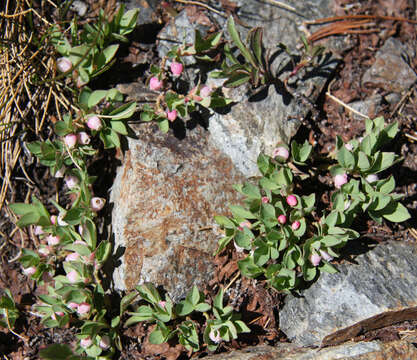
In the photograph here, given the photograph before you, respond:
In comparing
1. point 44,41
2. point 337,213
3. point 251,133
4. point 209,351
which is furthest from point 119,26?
point 209,351

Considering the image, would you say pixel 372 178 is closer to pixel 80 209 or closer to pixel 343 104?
pixel 343 104

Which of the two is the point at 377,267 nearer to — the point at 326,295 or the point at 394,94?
the point at 326,295

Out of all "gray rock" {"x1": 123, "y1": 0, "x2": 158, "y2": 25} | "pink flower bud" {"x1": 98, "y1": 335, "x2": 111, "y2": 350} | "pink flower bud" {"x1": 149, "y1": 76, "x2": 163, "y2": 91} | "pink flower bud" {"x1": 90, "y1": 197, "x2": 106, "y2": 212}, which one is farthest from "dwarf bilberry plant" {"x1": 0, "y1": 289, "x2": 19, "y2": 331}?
"gray rock" {"x1": 123, "y1": 0, "x2": 158, "y2": 25}

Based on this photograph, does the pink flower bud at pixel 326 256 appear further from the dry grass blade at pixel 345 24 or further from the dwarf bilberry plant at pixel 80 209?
the dry grass blade at pixel 345 24

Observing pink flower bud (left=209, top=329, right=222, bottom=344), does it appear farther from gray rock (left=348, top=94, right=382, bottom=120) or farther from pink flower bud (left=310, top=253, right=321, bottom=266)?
gray rock (left=348, top=94, right=382, bottom=120)

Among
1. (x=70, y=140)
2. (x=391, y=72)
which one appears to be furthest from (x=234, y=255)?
(x=391, y=72)

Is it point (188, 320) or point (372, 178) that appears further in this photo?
point (372, 178)
